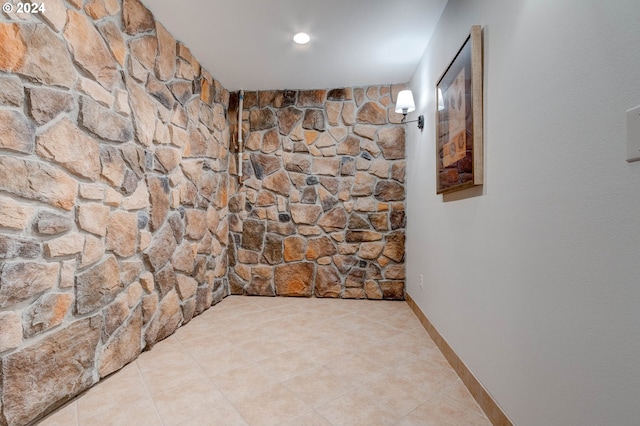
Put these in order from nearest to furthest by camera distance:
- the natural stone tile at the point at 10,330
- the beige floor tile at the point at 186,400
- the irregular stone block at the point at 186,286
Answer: the natural stone tile at the point at 10,330 → the beige floor tile at the point at 186,400 → the irregular stone block at the point at 186,286

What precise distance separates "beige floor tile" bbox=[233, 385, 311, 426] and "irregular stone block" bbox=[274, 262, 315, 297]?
1779 millimetres

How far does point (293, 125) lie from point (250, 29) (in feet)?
3.97

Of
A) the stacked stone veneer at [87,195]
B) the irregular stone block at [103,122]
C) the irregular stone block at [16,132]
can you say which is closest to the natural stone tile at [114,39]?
the stacked stone veneer at [87,195]

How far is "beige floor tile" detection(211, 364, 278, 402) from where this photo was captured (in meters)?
1.60

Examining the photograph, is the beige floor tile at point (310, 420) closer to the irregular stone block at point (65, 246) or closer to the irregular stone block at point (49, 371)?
the irregular stone block at point (49, 371)

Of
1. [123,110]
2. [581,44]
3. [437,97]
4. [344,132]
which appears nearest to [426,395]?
[581,44]

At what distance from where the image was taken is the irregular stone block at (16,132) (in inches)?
47.9

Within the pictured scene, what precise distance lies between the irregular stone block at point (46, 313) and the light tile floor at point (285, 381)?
421 millimetres

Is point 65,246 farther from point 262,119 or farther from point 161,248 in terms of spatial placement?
point 262,119

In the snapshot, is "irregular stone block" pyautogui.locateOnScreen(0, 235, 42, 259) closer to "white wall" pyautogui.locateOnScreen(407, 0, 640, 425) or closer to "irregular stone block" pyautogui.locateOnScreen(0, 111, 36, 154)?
"irregular stone block" pyautogui.locateOnScreen(0, 111, 36, 154)

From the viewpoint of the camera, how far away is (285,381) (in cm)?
171

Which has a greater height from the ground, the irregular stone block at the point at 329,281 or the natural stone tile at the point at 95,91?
the natural stone tile at the point at 95,91

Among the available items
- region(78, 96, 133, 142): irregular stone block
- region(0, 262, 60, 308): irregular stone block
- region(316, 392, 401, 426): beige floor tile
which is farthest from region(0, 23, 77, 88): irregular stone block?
region(316, 392, 401, 426): beige floor tile

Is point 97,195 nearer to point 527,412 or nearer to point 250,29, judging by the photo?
point 250,29
